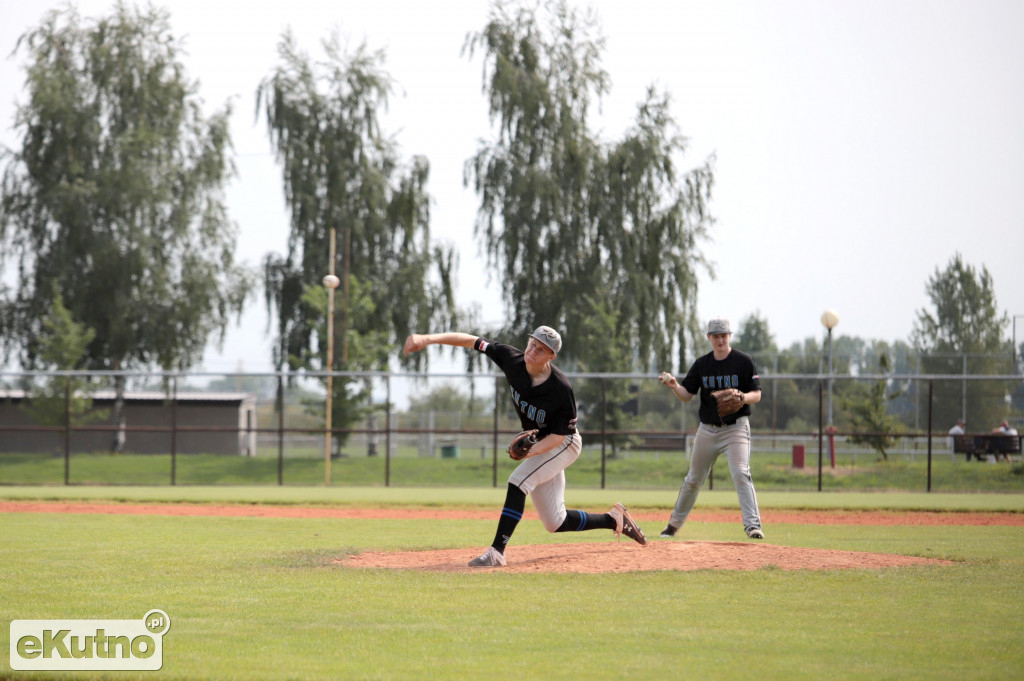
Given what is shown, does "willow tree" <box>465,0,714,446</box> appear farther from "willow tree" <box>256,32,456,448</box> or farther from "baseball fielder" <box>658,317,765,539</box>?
"baseball fielder" <box>658,317,765,539</box>

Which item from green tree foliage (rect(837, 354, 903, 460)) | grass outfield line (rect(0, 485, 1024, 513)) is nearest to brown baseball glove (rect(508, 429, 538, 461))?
grass outfield line (rect(0, 485, 1024, 513))

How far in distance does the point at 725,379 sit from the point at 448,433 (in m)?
12.8

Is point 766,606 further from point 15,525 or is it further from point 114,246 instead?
point 114,246

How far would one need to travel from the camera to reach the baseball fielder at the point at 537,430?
8.05 metres

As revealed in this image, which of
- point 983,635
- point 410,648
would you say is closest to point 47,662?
point 410,648

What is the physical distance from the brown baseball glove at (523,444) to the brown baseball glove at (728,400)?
7.91 ft

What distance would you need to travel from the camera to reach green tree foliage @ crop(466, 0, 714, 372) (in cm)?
3466

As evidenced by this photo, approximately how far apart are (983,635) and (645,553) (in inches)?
136

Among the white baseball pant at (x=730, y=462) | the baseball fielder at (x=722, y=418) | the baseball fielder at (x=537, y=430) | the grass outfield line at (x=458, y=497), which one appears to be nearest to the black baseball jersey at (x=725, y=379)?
the baseball fielder at (x=722, y=418)

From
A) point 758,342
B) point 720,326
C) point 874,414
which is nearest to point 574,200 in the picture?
point 874,414

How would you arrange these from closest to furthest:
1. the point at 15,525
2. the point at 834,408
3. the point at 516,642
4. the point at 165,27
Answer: the point at 516,642, the point at 15,525, the point at 834,408, the point at 165,27

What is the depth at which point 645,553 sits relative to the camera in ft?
28.7

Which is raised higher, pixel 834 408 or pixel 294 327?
pixel 294 327

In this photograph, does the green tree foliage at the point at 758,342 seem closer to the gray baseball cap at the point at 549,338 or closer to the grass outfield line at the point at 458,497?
the grass outfield line at the point at 458,497
